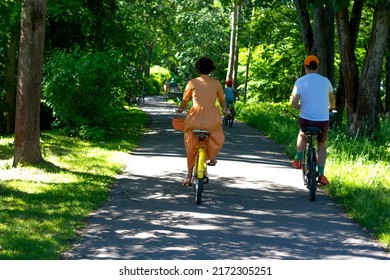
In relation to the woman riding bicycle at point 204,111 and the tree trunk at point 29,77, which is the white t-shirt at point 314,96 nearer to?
→ the woman riding bicycle at point 204,111

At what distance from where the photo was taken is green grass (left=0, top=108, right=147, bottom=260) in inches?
265

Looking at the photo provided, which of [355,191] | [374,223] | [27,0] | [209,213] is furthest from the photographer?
[27,0]

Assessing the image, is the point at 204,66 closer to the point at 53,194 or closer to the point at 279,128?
the point at 53,194

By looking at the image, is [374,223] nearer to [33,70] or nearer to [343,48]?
[33,70]

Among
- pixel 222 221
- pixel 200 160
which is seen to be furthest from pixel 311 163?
pixel 222 221

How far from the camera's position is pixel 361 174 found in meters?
11.0

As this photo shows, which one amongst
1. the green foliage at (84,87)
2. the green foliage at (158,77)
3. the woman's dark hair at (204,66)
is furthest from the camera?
the green foliage at (158,77)

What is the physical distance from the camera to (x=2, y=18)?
58.9ft

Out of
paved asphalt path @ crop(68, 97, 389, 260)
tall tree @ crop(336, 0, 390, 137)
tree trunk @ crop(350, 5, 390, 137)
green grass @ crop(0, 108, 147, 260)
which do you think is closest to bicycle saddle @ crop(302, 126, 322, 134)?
paved asphalt path @ crop(68, 97, 389, 260)

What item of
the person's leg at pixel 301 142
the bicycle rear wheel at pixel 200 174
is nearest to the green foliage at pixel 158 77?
the person's leg at pixel 301 142

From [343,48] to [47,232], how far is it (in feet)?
35.9

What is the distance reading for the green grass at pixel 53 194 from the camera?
6.74 m

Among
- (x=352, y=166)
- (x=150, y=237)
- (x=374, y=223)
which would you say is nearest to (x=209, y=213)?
(x=150, y=237)

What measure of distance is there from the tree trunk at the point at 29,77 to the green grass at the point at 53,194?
398 millimetres
